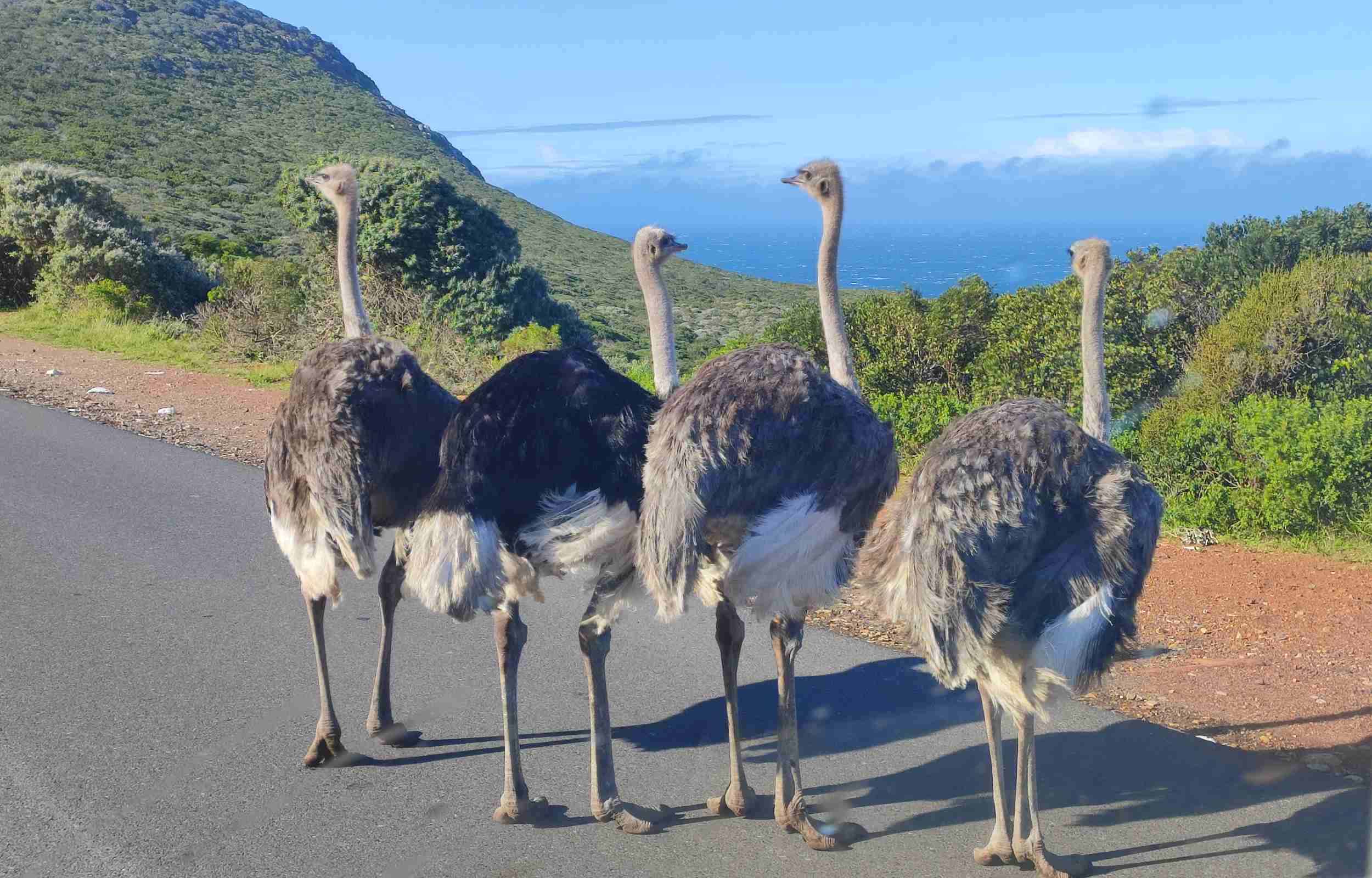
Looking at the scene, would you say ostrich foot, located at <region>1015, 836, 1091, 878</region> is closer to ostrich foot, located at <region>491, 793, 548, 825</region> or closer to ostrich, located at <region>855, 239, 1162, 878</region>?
ostrich, located at <region>855, 239, 1162, 878</region>

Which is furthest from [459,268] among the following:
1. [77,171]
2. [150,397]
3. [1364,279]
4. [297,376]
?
[297,376]

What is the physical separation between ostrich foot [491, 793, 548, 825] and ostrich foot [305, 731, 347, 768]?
756 mm

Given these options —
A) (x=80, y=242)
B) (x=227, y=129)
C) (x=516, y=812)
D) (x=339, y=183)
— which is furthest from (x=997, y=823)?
(x=227, y=129)

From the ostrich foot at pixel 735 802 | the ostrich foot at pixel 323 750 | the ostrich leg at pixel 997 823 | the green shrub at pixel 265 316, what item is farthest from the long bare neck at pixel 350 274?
the green shrub at pixel 265 316

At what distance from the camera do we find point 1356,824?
3.67 meters

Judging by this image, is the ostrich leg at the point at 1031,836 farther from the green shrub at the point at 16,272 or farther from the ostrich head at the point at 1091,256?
the green shrub at the point at 16,272

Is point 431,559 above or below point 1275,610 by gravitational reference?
above

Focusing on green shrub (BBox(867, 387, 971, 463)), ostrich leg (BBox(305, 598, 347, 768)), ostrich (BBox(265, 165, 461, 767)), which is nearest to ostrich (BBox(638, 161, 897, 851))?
ostrich (BBox(265, 165, 461, 767))

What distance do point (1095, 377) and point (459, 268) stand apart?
12552 mm

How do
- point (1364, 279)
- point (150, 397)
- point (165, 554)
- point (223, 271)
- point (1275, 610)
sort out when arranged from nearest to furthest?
point (1275, 610)
point (165, 554)
point (1364, 279)
point (150, 397)
point (223, 271)

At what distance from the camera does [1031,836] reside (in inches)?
140

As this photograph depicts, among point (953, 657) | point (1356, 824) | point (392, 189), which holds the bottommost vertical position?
point (1356, 824)

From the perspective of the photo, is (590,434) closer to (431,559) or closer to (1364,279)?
(431,559)

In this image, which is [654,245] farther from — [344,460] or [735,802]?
[735,802]
